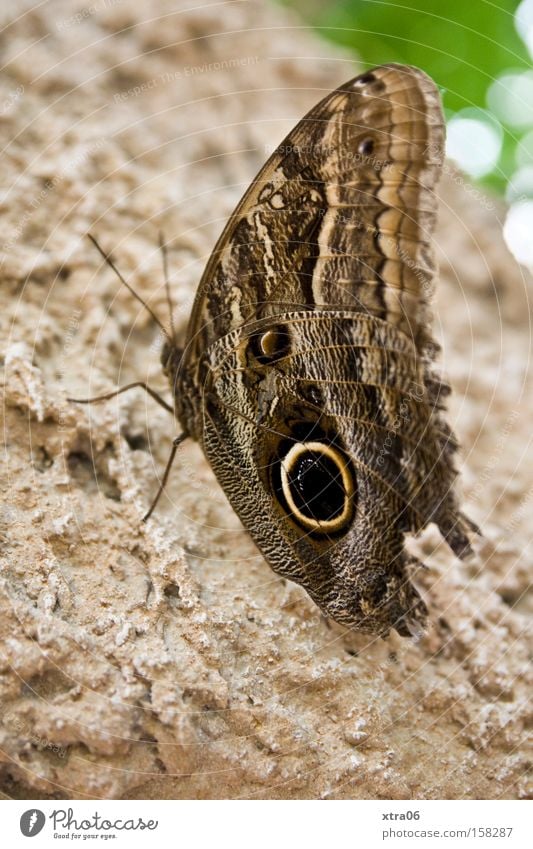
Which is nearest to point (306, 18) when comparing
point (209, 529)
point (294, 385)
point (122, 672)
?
point (294, 385)

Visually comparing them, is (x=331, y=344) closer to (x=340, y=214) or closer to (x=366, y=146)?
(x=340, y=214)

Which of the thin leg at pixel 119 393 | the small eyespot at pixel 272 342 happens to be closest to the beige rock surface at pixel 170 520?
the thin leg at pixel 119 393

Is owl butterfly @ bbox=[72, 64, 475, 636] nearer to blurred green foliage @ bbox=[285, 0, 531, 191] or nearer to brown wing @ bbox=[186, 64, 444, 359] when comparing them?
brown wing @ bbox=[186, 64, 444, 359]

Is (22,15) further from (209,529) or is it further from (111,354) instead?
(209,529)

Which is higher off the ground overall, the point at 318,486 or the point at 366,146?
the point at 366,146

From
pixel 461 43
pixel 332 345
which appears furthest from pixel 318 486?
pixel 461 43
